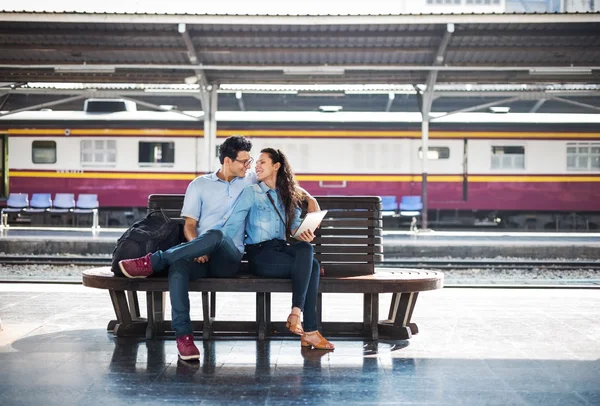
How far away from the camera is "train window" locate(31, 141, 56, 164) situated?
20375 millimetres

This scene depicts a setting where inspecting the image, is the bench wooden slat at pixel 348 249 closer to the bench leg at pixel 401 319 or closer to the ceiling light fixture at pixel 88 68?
the bench leg at pixel 401 319

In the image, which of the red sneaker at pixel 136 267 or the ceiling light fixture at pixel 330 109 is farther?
the ceiling light fixture at pixel 330 109

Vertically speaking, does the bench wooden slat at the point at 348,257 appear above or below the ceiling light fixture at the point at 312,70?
below

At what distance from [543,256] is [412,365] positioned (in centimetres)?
1027

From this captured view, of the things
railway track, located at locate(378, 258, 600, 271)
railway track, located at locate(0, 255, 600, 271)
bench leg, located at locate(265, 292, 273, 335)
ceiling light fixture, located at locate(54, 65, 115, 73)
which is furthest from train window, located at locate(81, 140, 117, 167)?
bench leg, located at locate(265, 292, 273, 335)

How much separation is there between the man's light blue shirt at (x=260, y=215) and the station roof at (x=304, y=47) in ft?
31.3

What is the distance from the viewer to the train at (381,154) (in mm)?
19812

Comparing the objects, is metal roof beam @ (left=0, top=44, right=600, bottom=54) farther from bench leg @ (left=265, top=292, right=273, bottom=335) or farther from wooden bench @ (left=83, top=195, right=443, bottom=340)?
bench leg @ (left=265, top=292, right=273, bottom=335)

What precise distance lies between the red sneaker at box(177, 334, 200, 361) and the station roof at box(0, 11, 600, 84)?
1038cm

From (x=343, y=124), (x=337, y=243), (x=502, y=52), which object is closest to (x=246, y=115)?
(x=343, y=124)

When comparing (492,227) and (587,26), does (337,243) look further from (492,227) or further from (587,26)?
(492,227)

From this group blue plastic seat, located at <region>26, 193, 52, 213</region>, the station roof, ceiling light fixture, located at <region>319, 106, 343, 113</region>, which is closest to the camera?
the station roof

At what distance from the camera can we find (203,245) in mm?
4906

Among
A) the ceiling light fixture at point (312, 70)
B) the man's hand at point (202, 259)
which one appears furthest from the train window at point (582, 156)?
the man's hand at point (202, 259)
